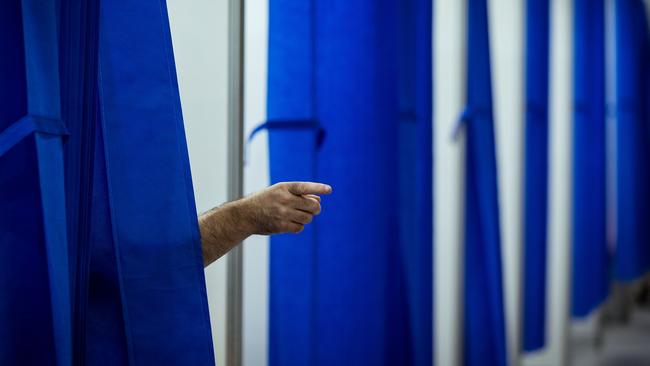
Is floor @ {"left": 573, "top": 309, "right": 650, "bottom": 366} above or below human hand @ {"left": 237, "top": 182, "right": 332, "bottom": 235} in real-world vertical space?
below

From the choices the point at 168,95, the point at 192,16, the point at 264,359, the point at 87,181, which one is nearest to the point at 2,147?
the point at 87,181

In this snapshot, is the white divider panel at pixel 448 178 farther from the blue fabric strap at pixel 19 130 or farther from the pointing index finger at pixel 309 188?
the blue fabric strap at pixel 19 130

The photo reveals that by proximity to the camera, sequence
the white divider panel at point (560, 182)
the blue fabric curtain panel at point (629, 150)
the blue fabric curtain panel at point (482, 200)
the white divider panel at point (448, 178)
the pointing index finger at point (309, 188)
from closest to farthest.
→ the pointing index finger at point (309, 188) < the blue fabric curtain panel at point (482, 200) < the white divider panel at point (448, 178) < the white divider panel at point (560, 182) < the blue fabric curtain panel at point (629, 150)

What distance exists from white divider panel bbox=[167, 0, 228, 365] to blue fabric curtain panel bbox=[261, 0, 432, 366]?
100mm

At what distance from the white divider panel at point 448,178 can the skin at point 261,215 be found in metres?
1.17

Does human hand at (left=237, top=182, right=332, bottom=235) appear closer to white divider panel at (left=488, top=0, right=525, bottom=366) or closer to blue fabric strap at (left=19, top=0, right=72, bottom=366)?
blue fabric strap at (left=19, top=0, right=72, bottom=366)

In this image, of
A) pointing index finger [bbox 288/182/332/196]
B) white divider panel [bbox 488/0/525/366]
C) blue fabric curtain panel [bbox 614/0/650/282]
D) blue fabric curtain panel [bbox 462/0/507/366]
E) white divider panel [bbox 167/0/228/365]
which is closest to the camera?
pointing index finger [bbox 288/182/332/196]

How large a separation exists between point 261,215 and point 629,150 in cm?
357

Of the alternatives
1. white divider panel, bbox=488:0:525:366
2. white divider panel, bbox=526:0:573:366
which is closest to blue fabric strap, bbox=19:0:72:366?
white divider panel, bbox=488:0:525:366

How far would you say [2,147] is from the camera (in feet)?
2.39

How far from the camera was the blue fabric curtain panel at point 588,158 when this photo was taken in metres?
3.19

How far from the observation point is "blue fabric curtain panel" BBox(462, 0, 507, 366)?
205 cm

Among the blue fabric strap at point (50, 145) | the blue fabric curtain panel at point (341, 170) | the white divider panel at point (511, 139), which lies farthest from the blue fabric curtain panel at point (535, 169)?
the blue fabric strap at point (50, 145)

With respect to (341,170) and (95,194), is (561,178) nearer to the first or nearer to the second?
(341,170)
